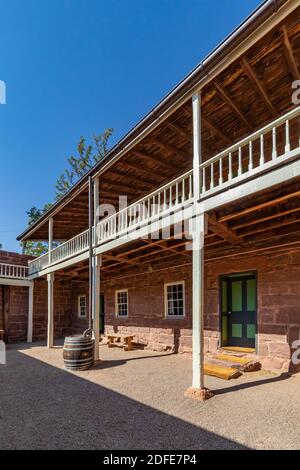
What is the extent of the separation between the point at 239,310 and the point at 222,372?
2.13 meters

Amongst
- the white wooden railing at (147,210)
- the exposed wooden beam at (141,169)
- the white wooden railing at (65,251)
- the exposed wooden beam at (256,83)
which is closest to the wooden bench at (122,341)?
the white wooden railing at (65,251)

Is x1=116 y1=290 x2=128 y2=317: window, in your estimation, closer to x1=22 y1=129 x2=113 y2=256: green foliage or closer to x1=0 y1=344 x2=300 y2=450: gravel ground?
x1=0 y1=344 x2=300 y2=450: gravel ground

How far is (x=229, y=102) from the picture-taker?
19.2ft

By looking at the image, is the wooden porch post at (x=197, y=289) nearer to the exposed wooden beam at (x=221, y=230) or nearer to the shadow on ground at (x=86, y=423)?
the exposed wooden beam at (x=221, y=230)

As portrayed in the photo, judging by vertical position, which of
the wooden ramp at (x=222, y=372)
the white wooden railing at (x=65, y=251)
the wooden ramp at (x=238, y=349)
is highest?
the white wooden railing at (x=65, y=251)

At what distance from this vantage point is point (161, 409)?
4488 mm

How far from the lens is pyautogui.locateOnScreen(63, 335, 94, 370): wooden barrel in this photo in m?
7.30

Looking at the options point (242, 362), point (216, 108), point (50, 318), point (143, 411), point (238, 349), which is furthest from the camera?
point (50, 318)

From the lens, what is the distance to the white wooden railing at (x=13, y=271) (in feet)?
44.9

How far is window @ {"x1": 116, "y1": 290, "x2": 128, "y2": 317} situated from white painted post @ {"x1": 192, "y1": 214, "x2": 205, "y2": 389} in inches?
276

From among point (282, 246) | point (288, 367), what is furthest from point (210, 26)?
point (288, 367)

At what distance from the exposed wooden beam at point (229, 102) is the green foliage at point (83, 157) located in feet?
65.8

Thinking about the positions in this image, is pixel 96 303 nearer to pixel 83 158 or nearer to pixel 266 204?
pixel 266 204

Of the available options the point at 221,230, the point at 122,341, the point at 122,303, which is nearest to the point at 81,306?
the point at 122,303
